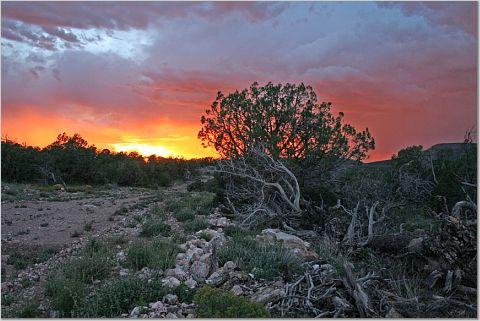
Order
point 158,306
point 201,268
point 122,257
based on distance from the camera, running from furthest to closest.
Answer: point 122,257
point 201,268
point 158,306

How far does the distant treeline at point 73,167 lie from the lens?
111 feet

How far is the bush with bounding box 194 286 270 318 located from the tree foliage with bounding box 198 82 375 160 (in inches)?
416

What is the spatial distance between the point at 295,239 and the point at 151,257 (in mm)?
3278

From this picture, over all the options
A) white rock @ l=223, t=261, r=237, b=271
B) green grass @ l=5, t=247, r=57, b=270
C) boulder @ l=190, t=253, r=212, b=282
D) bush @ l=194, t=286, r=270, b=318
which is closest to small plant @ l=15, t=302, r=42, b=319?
boulder @ l=190, t=253, r=212, b=282

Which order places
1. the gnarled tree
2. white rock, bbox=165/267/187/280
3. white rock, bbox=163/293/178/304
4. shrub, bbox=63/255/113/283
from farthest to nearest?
the gnarled tree
shrub, bbox=63/255/113/283
white rock, bbox=165/267/187/280
white rock, bbox=163/293/178/304

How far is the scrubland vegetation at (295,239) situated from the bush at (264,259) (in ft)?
0.08

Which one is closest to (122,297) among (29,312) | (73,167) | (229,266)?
(29,312)

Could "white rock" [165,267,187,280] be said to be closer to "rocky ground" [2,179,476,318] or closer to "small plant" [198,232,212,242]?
"rocky ground" [2,179,476,318]

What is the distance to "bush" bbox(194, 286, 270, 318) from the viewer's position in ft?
14.9

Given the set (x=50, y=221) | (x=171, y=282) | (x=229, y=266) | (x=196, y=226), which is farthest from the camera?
(x=50, y=221)

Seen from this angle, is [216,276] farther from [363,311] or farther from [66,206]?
[66,206]

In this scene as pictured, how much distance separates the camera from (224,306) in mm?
4703

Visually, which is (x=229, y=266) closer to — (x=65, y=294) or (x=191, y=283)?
(x=191, y=283)

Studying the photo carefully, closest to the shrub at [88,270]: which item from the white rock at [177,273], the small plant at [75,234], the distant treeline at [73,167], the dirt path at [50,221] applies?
the white rock at [177,273]
